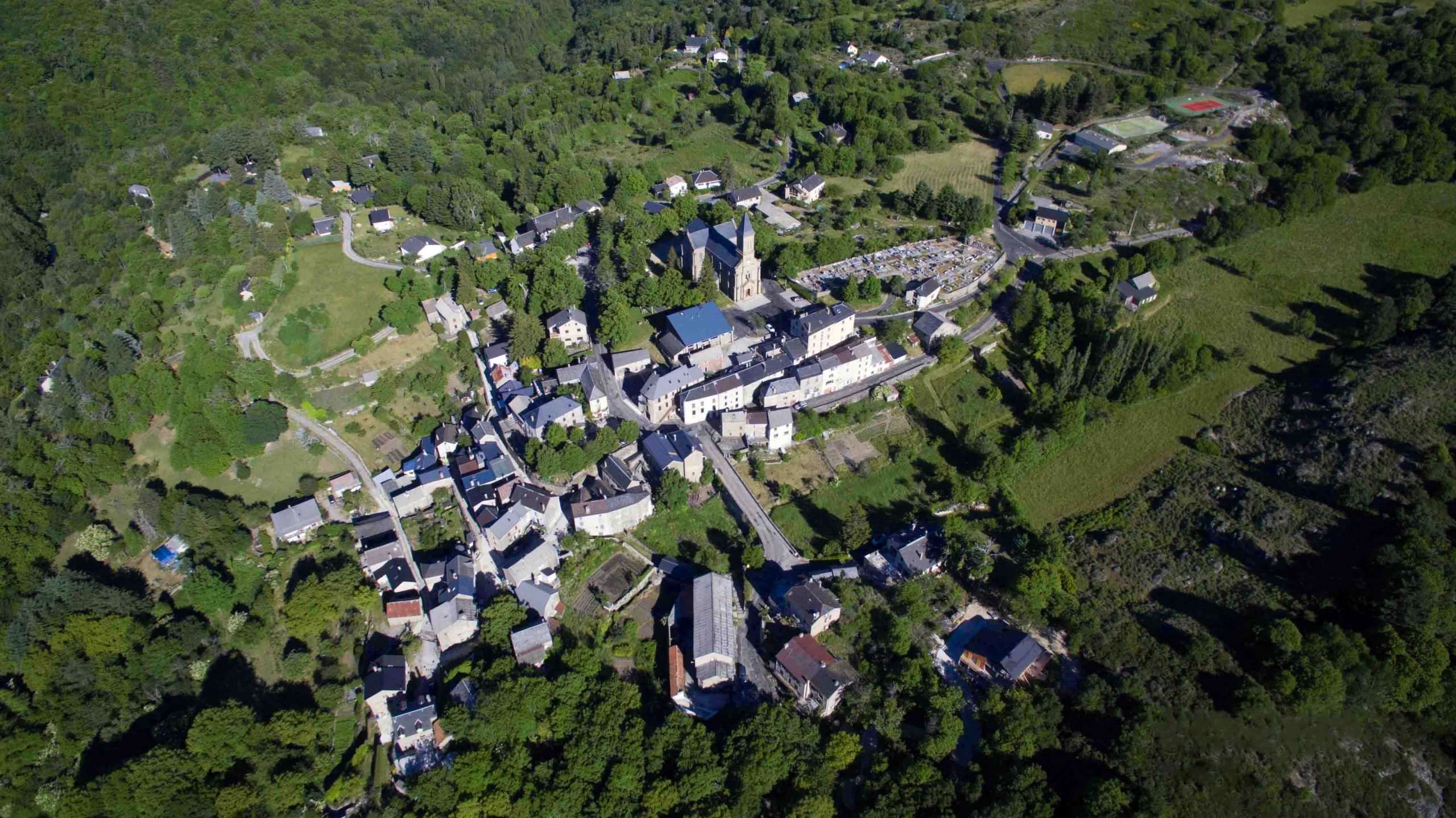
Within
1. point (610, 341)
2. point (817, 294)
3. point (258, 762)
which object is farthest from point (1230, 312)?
point (258, 762)

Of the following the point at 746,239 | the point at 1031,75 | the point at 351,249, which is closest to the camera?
the point at 746,239

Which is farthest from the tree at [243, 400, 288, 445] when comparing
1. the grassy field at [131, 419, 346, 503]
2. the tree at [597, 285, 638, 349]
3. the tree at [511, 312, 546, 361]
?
the tree at [597, 285, 638, 349]

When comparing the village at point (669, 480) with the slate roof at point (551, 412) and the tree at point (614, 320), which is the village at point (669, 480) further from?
the tree at point (614, 320)

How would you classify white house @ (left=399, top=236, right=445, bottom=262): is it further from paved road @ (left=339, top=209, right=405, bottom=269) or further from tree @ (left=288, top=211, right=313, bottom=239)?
tree @ (left=288, top=211, right=313, bottom=239)

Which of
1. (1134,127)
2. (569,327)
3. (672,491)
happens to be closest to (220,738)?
(672,491)

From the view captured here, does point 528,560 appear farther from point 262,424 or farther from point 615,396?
point 262,424
